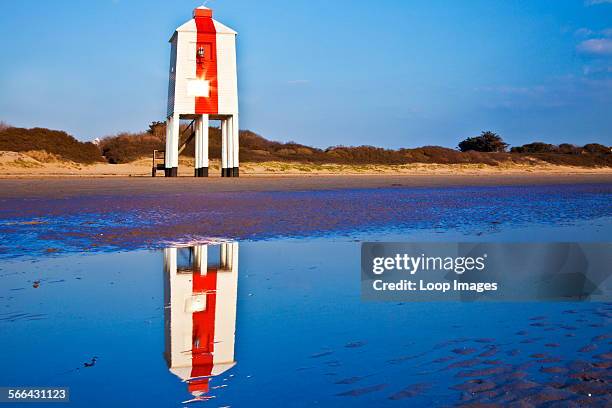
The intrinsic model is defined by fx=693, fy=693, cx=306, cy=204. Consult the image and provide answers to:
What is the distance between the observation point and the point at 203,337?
3693 mm

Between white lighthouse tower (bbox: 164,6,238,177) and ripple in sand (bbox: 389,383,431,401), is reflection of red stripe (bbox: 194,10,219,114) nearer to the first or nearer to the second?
white lighthouse tower (bbox: 164,6,238,177)

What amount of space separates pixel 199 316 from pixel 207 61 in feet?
81.0

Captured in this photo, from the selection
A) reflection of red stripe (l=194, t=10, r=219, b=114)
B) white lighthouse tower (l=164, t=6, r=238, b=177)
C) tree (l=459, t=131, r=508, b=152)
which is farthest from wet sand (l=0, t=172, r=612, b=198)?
tree (l=459, t=131, r=508, b=152)

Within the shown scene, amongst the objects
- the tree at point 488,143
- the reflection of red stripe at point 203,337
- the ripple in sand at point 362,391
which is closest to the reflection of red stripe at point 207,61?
the reflection of red stripe at point 203,337

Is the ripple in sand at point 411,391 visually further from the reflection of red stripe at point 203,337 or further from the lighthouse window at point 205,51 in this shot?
the lighthouse window at point 205,51

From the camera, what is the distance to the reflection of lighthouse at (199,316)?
315 cm

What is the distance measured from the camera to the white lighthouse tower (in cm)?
2745

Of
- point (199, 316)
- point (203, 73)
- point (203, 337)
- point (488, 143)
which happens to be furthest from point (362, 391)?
point (488, 143)

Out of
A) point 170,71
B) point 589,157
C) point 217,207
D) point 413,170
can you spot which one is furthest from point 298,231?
point 589,157

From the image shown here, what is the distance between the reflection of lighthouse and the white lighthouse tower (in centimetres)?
2167

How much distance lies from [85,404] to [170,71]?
2782cm

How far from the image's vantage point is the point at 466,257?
677cm

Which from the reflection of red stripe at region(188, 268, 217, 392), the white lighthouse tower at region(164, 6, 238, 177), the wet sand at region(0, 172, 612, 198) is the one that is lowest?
the reflection of red stripe at region(188, 268, 217, 392)

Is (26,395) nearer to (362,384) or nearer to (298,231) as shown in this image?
(362,384)
